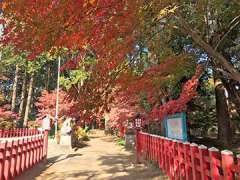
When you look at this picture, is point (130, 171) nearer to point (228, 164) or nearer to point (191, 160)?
point (191, 160)

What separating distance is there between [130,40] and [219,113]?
13.1 meters

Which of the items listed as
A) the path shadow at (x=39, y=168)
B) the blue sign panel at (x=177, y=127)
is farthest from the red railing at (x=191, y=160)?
the path shadow at (x=39, y=168)

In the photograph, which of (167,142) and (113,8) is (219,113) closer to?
(167,142)

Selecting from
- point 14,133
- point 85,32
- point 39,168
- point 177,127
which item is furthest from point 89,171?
point 14,133

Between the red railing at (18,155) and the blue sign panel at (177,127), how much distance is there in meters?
5.13

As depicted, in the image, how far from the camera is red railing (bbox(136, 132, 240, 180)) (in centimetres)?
554

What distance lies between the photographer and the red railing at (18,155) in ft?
32.7

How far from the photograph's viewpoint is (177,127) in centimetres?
1074

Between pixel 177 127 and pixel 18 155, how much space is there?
540 centimetres

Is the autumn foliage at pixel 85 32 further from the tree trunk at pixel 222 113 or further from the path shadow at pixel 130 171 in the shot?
the tree trunk at pixel 222 113

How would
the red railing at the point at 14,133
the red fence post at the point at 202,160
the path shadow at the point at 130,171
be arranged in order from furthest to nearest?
1. the red railing at the point at 14,133
2. the path shadow at the point at 130,171
3. the red fence post at the point at 202,160

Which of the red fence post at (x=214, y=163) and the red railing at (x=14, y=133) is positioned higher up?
the red railing at (x=14, y=133)

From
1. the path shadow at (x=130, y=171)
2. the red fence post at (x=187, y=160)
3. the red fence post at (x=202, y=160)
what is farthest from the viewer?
the path shadow at (x=130, y=171)

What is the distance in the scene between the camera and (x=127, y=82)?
10344mm
